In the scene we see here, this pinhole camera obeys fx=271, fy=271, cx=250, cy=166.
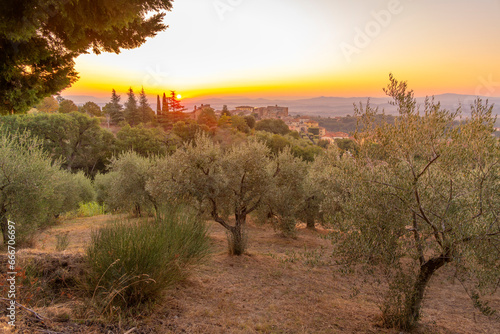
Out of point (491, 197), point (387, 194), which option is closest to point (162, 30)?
point (387, 194)

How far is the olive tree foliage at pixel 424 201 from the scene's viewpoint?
488 centimetres

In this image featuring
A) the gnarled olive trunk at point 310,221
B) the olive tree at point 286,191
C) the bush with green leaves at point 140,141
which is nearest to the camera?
the olive tree at point 286,191

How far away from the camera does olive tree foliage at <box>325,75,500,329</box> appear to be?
192 inches

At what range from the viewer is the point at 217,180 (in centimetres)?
1116

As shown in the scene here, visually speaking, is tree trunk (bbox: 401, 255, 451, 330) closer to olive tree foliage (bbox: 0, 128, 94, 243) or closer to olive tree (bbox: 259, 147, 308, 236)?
olive tree (bbox: 259, 147, 308, 236)

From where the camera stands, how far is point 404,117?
597cm

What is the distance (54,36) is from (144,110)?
80.5 metres

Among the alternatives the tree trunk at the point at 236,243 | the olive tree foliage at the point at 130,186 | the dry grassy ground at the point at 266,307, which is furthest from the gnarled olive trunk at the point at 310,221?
the olive tree foliage at the point at 130,186

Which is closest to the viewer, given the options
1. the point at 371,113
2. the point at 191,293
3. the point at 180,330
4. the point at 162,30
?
the point at 180,330

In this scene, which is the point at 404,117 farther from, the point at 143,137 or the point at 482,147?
the point at 143,137

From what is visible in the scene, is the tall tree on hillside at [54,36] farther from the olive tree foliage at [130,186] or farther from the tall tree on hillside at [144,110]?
the tall tree on hillside at [144,110]

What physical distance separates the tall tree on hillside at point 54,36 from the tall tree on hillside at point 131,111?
76.0 meters

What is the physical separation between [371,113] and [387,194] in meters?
2.24

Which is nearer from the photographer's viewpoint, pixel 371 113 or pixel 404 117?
pixel 404 117
